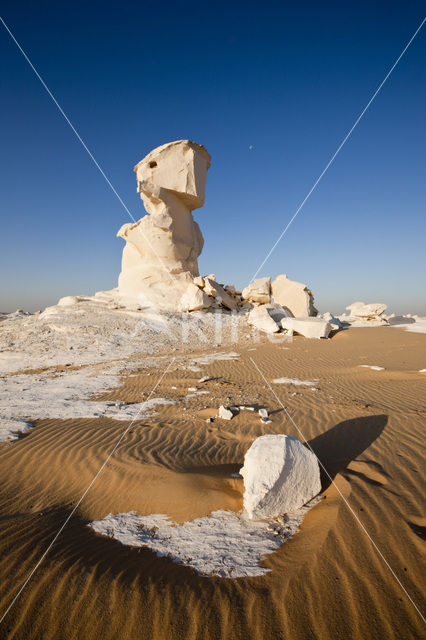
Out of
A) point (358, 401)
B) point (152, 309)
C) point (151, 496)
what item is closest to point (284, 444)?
point (151, 496)

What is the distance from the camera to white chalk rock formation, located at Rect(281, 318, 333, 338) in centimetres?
Result: 1630

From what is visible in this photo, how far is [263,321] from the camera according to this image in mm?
17953

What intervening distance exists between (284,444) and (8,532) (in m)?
2.68

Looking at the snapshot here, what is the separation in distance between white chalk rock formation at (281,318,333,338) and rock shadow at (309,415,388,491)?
1118 cm

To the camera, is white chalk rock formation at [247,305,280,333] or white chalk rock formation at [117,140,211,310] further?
white chalk rock formation at [117,140,211,310]

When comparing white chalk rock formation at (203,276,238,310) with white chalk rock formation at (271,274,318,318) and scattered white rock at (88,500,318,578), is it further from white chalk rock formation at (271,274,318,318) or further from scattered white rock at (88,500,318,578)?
scattered white rock at (88,500,318,578)

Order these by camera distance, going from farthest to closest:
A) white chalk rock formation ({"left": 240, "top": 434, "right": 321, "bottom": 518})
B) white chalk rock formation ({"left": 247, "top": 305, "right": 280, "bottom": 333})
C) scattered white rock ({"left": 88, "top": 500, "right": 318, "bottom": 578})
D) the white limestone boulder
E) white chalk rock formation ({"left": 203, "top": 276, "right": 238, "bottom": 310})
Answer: white chalk rock formation ({"left": 203, "top": 276, "right": 238, "bottom": 310}) → the white limestone boulder → white chalk rock formation ({"left": 247, "top": 305, "right": 280, "bottom": 333}) → white chalk rock formation ({"left": 240, "top": 434, "right": 321, "bottom": 518}) → scattered white rock ({"left": 88, "top": 500, "right": 318, "bottom": 578})

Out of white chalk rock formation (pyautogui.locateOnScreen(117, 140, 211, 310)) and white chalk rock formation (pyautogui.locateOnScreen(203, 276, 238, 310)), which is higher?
white chalk rock formation (pyautogui.locateOnScreen(117, 140, 211, 310))

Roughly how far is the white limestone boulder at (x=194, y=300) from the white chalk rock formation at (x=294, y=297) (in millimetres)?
5293

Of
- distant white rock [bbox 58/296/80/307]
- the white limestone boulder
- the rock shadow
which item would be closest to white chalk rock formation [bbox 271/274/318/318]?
the white limestone boulder

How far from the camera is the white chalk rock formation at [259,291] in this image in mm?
22227

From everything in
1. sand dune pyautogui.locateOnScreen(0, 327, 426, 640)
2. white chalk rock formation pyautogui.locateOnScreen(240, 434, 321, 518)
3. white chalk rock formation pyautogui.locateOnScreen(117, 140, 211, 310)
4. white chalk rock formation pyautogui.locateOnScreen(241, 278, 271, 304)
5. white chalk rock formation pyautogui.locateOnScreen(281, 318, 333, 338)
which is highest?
white chalk rock formation pyautogui.locateOnScreen(117, 140, 211, 310)

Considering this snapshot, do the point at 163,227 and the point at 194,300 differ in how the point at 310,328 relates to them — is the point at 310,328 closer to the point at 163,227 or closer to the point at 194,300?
the point at 194,300

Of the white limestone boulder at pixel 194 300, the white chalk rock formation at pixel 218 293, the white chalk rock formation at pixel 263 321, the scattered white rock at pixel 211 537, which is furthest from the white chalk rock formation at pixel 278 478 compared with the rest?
the white chalk rock formation at pixel 218 293
